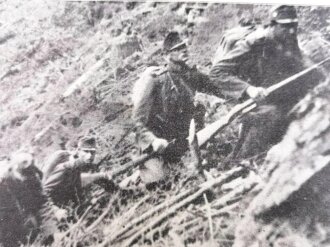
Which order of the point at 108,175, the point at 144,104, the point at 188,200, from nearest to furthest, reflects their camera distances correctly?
1. the point at 188,200
2. the point at 108,175
3. the point at 144,104

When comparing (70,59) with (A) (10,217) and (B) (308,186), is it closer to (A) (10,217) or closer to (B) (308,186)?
(A) (10,217)

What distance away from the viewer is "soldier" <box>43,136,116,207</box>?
9.33 feet

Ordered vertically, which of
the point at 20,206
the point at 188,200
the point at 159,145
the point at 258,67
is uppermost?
the point at 258,67

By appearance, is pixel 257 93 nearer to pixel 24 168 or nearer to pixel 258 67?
pixel 258 67

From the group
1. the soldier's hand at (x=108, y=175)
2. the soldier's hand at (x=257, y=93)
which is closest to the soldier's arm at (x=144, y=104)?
the soldier's hand at (x=108, y=175)

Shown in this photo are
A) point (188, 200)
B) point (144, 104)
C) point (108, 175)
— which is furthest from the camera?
point (144, 104)

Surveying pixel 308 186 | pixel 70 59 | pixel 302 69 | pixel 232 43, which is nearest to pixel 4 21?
pixel 70 59

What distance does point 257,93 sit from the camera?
2.92 m

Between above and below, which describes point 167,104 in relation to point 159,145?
above

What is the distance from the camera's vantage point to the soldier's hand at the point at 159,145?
9.46ft

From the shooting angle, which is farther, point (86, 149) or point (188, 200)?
point (86, 149)

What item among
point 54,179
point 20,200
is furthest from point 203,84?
point 20,200

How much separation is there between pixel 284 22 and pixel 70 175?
189 cm

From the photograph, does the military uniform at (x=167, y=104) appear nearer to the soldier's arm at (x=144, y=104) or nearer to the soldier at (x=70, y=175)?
the soldier's arm at (x=144, y=104)
